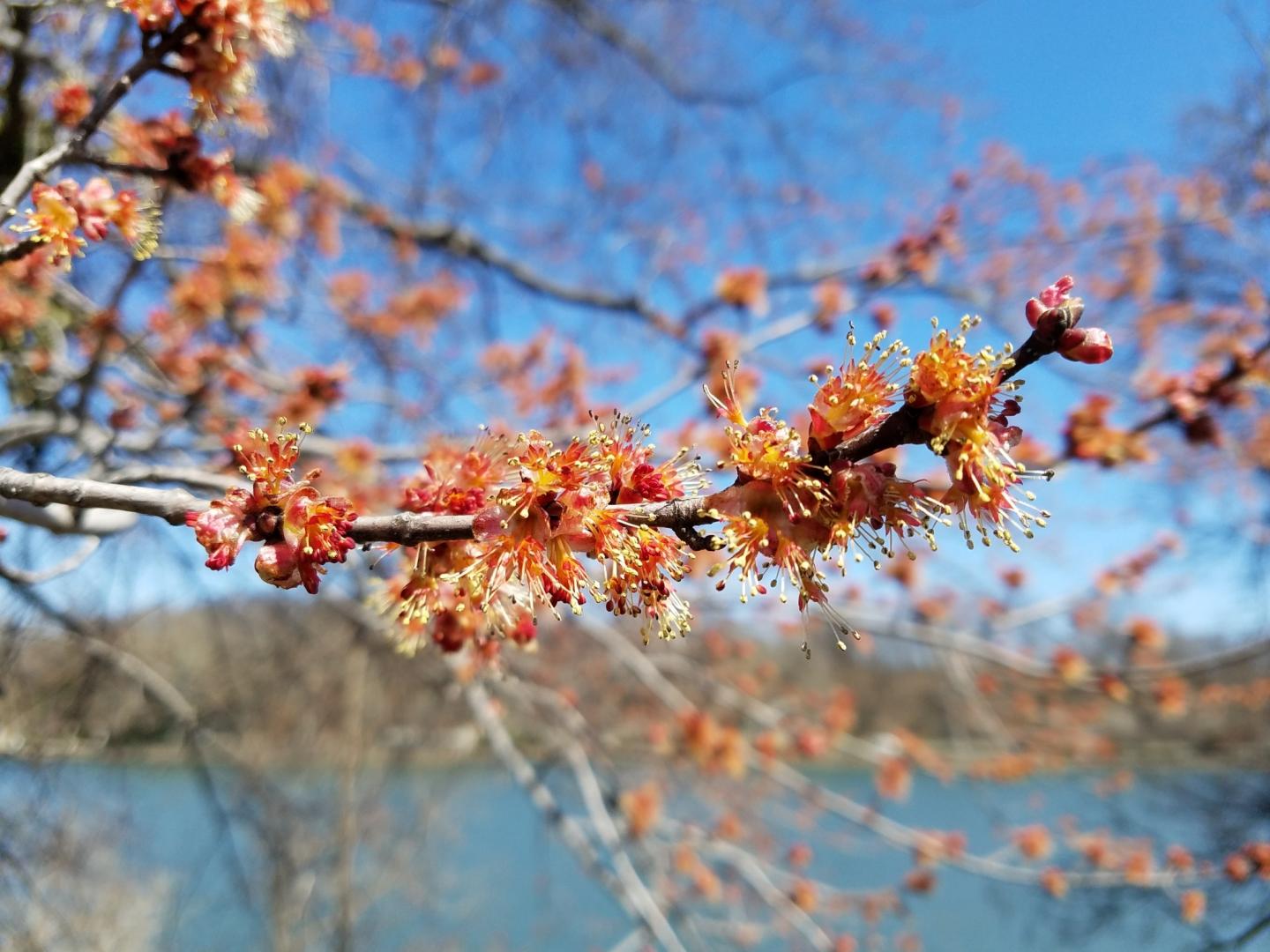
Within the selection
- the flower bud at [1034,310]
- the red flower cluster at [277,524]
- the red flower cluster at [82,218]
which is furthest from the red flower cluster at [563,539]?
the red flower cluster at [82,218]

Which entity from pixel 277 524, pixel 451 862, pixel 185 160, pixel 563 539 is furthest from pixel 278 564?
pixel 451 862

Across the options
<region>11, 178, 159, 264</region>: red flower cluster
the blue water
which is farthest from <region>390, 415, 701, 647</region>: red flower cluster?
the blue water

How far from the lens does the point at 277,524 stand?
1.04 metres

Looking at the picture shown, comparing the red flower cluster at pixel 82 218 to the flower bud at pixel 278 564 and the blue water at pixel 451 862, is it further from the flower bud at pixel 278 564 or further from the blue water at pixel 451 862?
the blue water at pixel 451 862

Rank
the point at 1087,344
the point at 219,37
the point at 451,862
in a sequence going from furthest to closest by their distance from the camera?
the point at 451,862 < the point at 219,37 < the point at 1087,344

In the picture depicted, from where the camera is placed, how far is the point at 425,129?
488 cm

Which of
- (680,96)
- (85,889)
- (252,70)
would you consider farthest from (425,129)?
(85,889)

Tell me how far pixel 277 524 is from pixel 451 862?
14689mm

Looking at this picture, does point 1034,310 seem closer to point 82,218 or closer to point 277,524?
point 277,524

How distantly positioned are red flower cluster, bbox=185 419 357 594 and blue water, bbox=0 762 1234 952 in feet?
8.77

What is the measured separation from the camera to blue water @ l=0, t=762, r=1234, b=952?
427 centimetres

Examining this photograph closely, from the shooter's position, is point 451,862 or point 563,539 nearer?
point 563,539

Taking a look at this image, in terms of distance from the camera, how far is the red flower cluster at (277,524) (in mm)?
981

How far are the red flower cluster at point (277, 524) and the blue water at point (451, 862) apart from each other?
2673 mm
